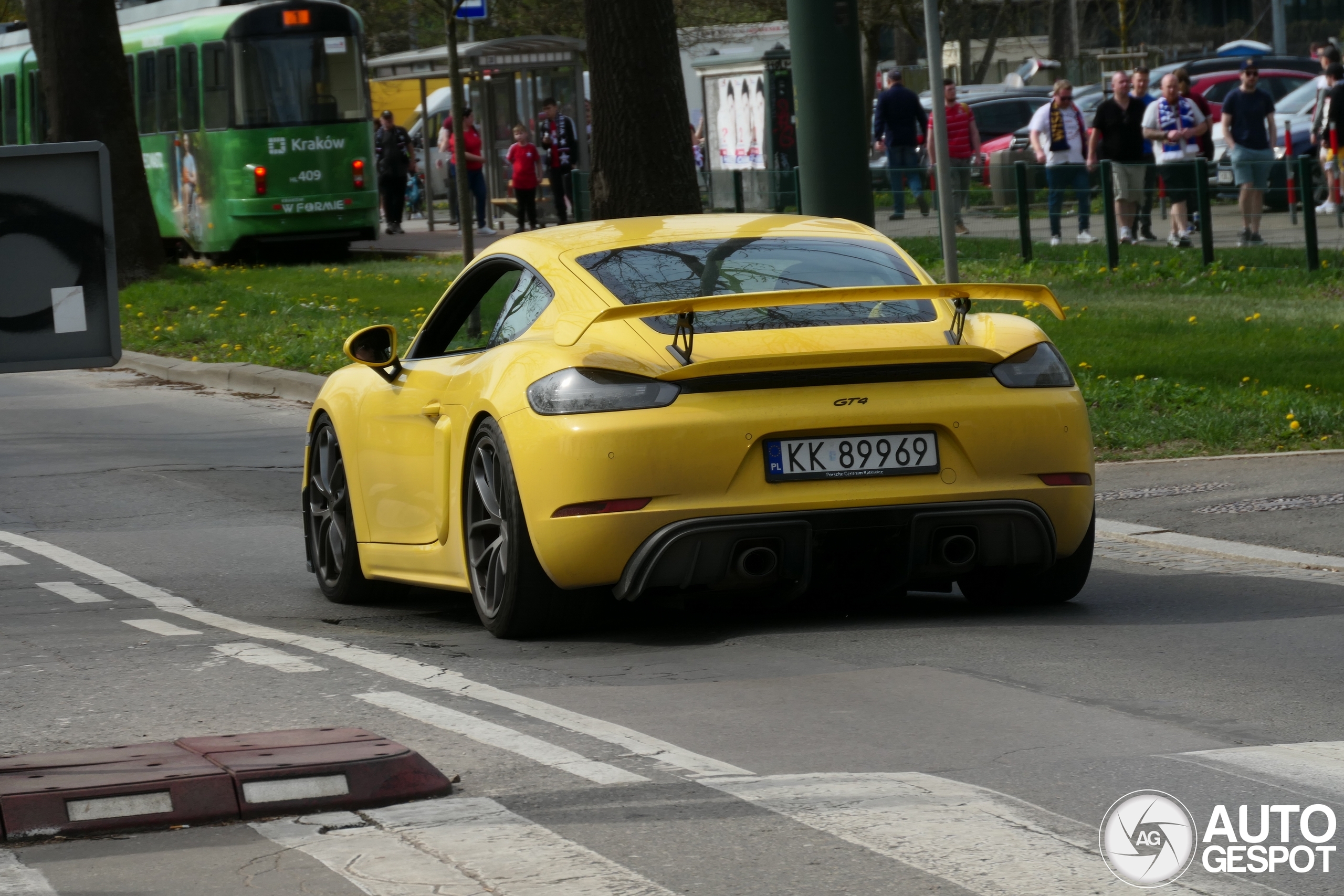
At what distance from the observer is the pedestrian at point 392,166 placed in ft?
126

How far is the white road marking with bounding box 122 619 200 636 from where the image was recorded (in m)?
7.61

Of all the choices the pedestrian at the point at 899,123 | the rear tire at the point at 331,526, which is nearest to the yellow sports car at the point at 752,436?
the rear tire at the point at 331,526

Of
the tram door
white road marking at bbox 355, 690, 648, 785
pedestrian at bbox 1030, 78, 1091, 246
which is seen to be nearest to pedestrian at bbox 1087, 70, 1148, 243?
pedestrian at bbox 1030, 78, 1091, 246

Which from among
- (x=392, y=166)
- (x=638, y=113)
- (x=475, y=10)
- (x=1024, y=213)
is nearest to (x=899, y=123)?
(x=475, y=10)

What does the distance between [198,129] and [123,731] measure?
27.9m

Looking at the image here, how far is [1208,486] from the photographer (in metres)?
10.5

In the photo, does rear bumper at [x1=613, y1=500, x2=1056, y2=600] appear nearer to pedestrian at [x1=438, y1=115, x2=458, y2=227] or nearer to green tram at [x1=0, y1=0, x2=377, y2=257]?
green tram at [x1=0, y1=0, x2=377, y2=257]

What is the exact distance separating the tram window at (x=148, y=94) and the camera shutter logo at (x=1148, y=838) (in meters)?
31.1

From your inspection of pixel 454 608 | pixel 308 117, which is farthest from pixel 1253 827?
pixel 308 117

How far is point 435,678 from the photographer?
6.40 meters

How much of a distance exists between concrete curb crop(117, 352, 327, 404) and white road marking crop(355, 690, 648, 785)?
11.1 meters

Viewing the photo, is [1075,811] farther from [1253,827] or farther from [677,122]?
[677,122]

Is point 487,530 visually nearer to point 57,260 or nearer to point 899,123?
point 57,260

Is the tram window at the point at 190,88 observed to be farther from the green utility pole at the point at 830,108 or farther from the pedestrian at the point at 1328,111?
the green utility pole at the point at 830,108
